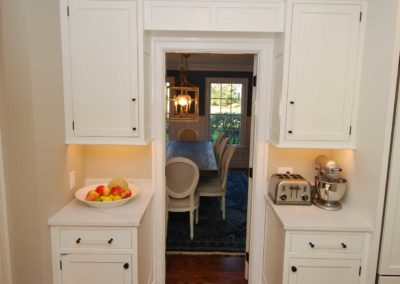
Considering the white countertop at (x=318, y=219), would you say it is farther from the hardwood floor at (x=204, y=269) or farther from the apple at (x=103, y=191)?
the apple at (x=103, y=191)

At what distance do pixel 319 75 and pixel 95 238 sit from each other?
181 cm

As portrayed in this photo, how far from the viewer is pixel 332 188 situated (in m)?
2.04

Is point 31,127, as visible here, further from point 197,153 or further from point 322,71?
point 197,153

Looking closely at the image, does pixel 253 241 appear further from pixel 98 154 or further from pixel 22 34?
pixel 22 34

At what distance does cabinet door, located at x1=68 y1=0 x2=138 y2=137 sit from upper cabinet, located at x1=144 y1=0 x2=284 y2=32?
0.18 meters

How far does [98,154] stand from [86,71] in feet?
2.45

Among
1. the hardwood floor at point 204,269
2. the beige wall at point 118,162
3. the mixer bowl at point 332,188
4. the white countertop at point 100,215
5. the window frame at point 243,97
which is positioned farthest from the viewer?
the window frame at point 243,97

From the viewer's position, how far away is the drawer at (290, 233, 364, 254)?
72.6 inches

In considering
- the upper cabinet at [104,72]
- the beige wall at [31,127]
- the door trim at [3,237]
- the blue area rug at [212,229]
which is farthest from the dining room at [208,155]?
the door trim at [3,237]

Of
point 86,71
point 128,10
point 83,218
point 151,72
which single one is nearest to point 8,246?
point 83,218

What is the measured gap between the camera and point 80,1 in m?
1.85

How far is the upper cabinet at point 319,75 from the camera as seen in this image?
6.13 feet

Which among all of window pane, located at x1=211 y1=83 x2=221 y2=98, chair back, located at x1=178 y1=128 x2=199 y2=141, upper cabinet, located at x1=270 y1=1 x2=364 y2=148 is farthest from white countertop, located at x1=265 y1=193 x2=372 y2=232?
window pane, located at x1=211 y1=83 x2=221 y2=98

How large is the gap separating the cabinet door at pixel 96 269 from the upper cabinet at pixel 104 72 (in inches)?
29.6
